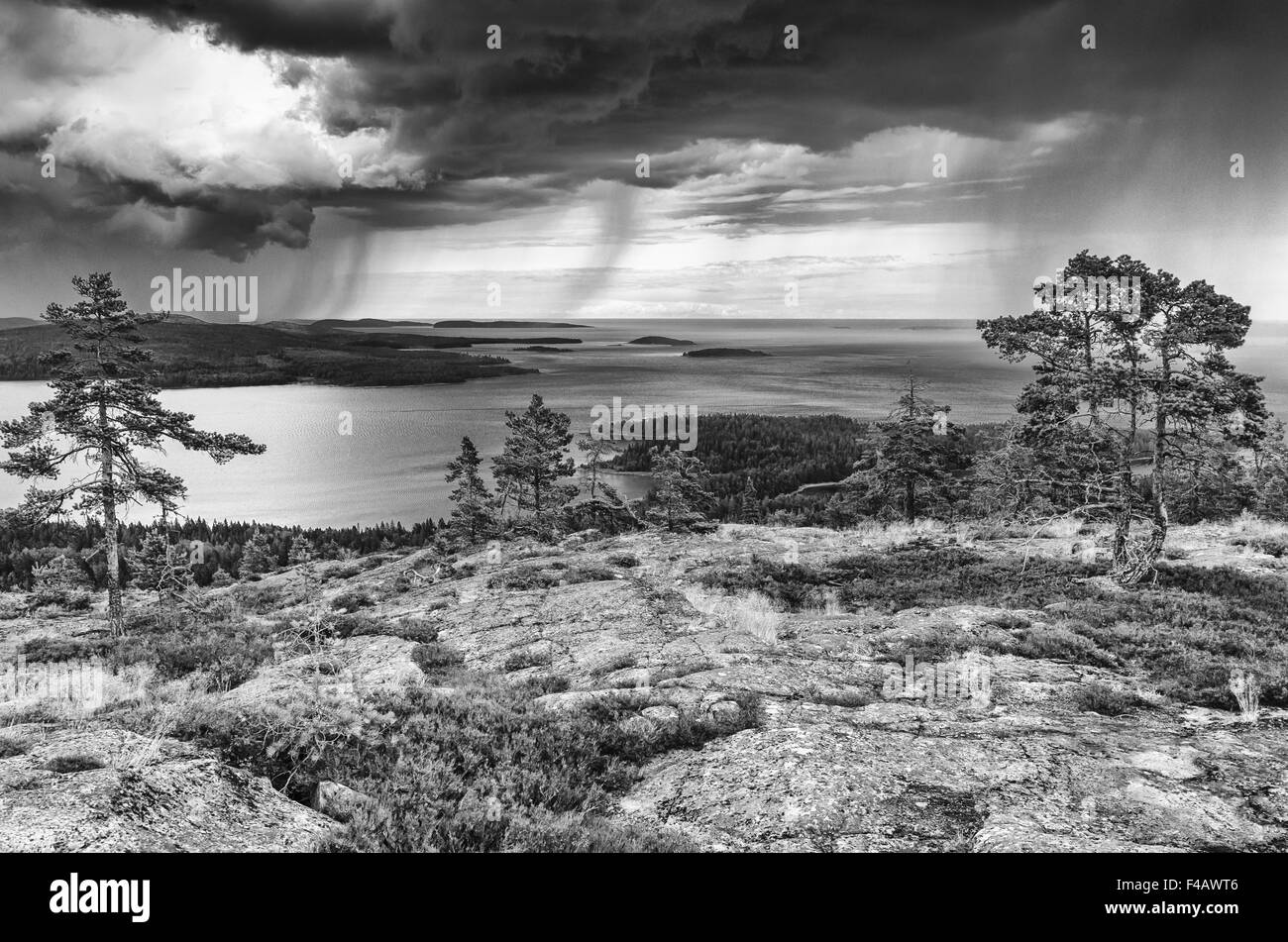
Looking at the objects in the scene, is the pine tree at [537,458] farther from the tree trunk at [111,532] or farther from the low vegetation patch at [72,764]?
the low vegetation patch at [72,764]

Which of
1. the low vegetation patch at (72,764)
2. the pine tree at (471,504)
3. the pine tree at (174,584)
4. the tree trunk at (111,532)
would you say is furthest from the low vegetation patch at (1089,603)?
the pine tree at (471,504)

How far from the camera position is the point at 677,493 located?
114ft

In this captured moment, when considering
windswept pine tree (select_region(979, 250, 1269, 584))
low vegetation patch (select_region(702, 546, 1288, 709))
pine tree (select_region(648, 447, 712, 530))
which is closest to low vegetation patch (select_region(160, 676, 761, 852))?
low vegetation patch (select_region(702, 546, 1288, 709))

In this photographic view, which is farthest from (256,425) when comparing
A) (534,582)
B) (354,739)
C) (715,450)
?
(354,739)

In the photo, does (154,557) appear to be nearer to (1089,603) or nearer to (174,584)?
(174,584)

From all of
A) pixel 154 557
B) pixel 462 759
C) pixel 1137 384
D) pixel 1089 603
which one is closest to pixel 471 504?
pixel 154 557

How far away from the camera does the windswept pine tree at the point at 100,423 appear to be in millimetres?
17219

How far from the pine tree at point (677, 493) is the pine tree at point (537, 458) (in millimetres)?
6763

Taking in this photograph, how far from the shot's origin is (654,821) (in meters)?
5.87

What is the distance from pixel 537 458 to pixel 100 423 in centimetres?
2253

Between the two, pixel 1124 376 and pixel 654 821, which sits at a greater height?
pixel 1124 376

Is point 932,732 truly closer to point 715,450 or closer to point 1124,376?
point 1124,376

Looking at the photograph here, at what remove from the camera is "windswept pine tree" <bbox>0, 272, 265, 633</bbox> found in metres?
17.2
